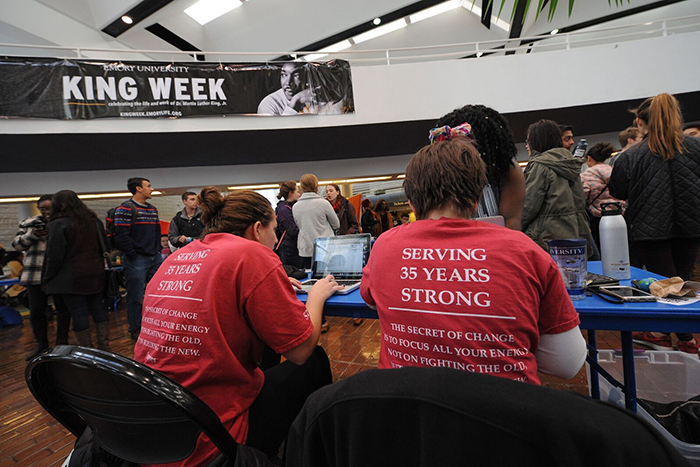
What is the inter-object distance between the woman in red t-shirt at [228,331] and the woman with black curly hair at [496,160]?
1.17 m

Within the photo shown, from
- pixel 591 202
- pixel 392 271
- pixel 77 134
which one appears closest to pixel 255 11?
pixel 77 134

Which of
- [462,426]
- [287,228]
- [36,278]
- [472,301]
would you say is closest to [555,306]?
[472,301]

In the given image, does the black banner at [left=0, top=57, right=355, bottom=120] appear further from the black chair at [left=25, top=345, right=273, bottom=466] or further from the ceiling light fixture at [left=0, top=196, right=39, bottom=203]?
the black chair at [left=25, top=345, right=273, bottom=466]

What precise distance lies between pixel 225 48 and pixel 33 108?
619cm

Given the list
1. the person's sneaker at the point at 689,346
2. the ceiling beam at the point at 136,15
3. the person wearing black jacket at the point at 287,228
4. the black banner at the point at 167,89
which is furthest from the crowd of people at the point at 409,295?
the ceiling beam at the point at 136,15

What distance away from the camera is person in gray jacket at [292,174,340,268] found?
10.1ft

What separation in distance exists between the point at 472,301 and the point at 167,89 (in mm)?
5670

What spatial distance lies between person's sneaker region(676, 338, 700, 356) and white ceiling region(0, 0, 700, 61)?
8.82 meters

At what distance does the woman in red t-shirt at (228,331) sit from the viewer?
0.87m

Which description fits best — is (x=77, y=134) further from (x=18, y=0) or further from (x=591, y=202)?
(x=591, y=202)

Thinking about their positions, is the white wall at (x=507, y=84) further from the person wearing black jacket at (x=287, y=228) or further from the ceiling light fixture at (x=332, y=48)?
the ceiling light fixture at (x=332, y=48)

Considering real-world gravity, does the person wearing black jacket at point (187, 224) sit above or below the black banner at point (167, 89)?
below

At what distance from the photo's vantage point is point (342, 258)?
1743mm

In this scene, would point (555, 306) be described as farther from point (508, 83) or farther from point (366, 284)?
point (508, 83)
